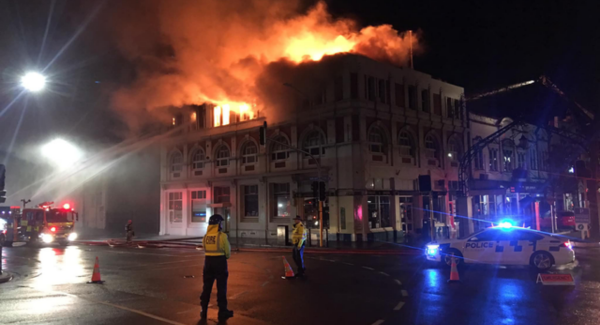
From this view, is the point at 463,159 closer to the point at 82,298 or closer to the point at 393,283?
the point at 393,283

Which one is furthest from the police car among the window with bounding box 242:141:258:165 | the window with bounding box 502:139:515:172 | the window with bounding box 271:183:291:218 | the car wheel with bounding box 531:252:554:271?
the window with bounding box 502:139:515:172

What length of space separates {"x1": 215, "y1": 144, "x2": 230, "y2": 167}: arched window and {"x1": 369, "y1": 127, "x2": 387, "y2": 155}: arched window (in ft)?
34.1

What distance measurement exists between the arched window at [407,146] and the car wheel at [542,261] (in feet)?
48.1

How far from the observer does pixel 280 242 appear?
2444 cm

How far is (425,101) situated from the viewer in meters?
28.4

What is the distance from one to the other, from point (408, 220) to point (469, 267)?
1372 centimetres

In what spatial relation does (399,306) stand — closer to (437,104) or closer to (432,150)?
(432,150)

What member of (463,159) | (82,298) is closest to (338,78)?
(463,159)

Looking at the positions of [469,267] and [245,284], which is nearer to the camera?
[245,284]

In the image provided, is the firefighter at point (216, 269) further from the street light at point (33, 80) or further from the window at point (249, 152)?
the window at point (249, 152)

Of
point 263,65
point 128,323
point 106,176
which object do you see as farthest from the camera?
point 106,176

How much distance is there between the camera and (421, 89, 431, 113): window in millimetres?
28236

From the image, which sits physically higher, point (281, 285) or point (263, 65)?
point (263, 65)

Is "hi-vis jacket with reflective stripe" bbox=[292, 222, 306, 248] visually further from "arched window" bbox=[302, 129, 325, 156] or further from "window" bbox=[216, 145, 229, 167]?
"window" bbox=[216, 145, 229, 167]
